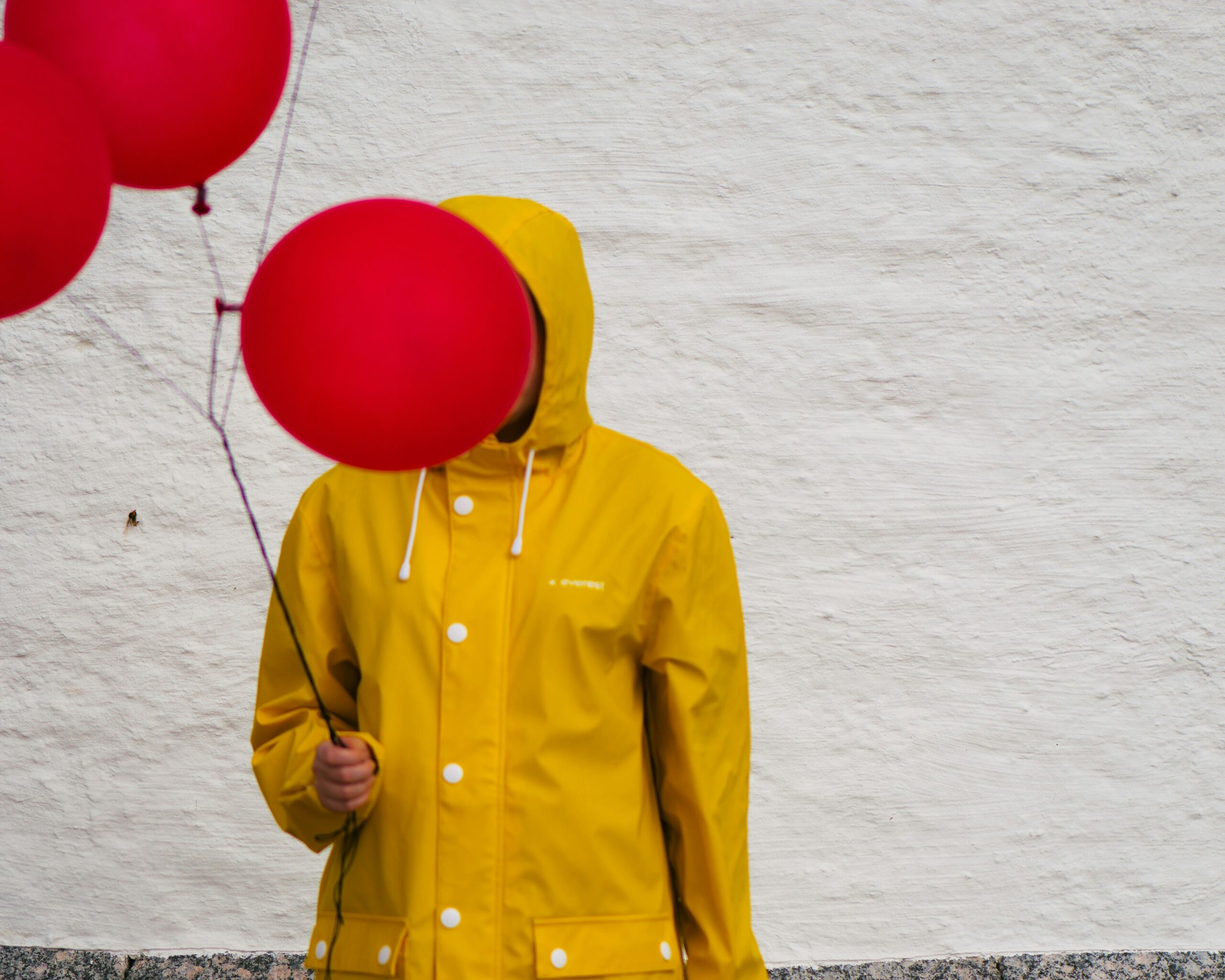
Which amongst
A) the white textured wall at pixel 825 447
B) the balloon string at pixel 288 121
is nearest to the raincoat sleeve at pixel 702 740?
the white textured wall at pixel 825 447

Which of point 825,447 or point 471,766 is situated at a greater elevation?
point 471,766

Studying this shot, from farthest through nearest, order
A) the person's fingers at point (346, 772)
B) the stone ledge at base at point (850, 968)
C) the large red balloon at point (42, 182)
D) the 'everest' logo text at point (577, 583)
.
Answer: the stone ledge at base at point (850, 968) → the 'everest' logo text at point (577, 583) → the person's fingers at point (346, 772) → the large red balloon at point (42, 182)

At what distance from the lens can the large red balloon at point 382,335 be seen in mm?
1225

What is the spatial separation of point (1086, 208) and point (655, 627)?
6.19 ft

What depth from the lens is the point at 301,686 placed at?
5.33 ft

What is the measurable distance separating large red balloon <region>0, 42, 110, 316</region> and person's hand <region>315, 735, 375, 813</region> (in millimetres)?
555

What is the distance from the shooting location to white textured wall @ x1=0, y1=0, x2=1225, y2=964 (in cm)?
A: 286

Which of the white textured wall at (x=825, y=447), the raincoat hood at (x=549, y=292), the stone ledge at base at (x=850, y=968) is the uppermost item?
the raincoat hood at (x=549, y=292)

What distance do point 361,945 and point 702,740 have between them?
1.50 feet

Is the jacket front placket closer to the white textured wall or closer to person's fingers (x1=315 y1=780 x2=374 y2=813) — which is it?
person's fingers (x1=315 y1=780 x2=374 y2=813)

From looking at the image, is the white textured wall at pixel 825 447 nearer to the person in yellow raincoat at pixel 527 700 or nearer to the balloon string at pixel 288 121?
the balloon string at pixel 288 121

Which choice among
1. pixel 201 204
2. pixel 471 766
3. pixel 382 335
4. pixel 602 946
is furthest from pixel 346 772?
pixel 201 204

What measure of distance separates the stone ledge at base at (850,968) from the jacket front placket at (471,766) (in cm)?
158

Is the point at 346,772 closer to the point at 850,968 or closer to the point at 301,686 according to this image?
the point at 301,686
